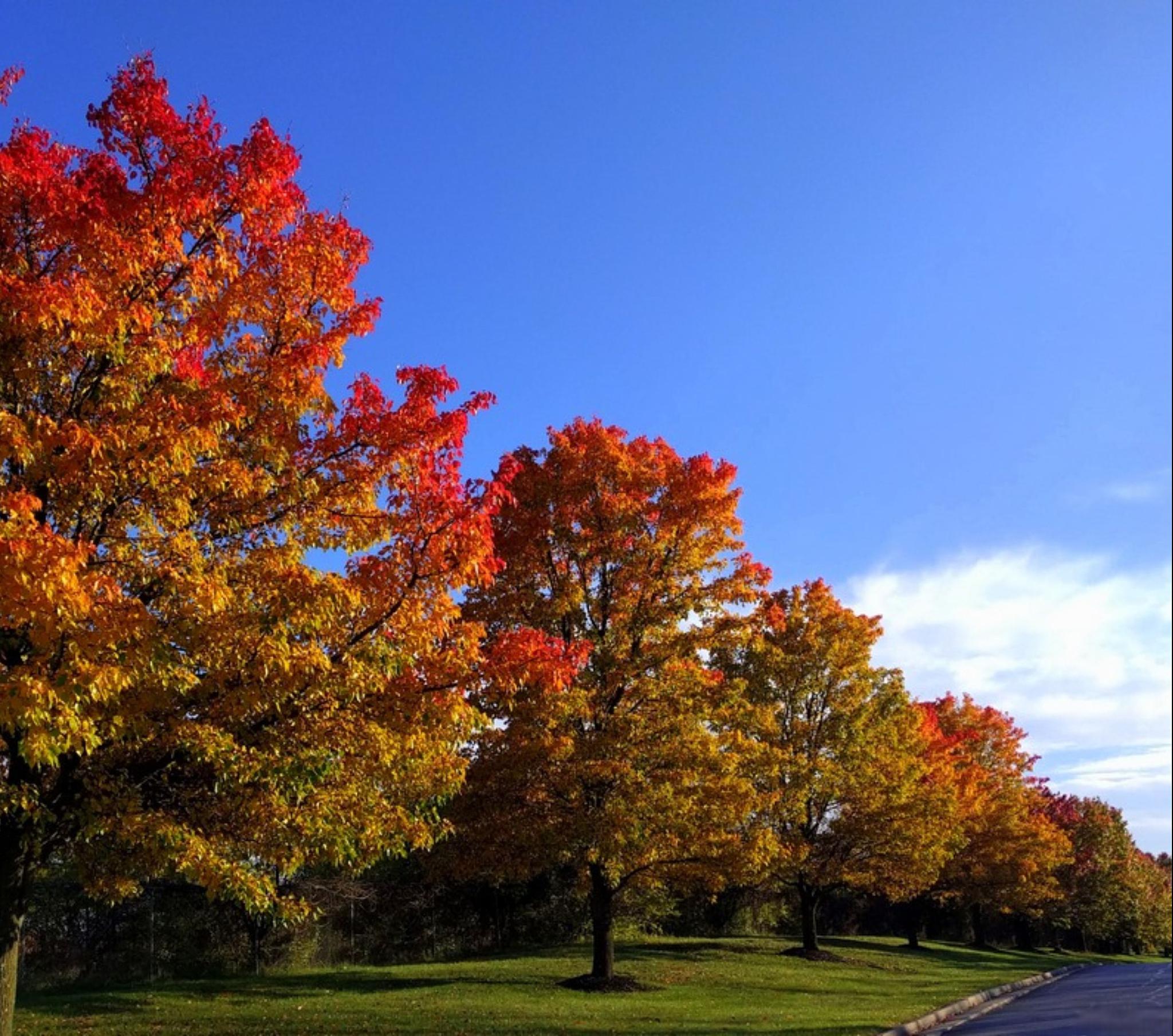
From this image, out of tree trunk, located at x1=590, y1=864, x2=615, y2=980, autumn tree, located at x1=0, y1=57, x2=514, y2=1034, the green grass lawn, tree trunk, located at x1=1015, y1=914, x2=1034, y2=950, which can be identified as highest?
autumn tree, located at x1=0, y1=57, x2=514, y2=1034

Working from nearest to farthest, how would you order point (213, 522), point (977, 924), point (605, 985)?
point (213, 522), point (605, 985), point (977, 924)

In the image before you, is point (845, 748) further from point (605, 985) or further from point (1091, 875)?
point (1091, 875)

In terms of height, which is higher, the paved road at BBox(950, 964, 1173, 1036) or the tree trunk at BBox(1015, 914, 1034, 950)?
the paved road at BBox(950, 964, 1173, 1036)

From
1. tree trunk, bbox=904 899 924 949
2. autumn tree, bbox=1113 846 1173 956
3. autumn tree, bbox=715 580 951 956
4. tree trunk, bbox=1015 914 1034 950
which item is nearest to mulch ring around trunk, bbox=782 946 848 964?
autumn tree, bbox=715 580 951 956

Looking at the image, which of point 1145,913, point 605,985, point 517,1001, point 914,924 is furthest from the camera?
point 1145,913

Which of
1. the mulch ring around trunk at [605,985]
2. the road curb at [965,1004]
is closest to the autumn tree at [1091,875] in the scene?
the road curb at [965,1004]

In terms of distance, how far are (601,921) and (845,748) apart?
1063cm

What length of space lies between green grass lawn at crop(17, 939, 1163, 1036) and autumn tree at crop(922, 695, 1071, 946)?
14.4 m

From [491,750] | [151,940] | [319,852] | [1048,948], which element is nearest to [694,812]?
[491,750]

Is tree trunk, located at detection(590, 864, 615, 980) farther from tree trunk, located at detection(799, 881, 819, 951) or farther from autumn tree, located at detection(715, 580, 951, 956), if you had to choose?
tree trunk, located at detection(799, 881, 819, 951)

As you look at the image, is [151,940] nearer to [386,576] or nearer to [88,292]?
[386,576]

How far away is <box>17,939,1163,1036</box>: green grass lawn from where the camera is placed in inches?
537

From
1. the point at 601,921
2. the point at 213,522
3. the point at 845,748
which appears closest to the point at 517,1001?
the point at 601,921

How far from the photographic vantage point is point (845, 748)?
26766 mm
